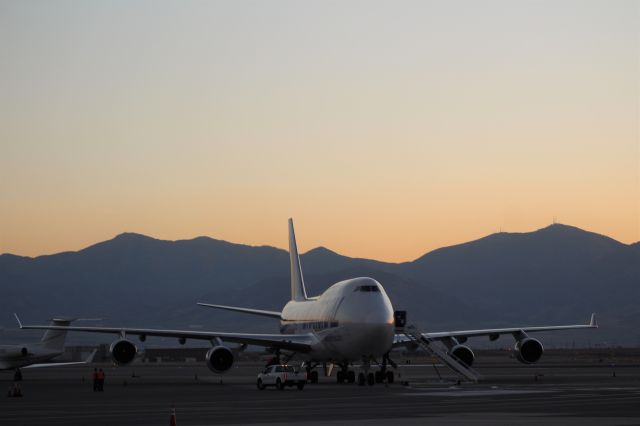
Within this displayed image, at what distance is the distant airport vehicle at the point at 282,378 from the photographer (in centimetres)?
5839

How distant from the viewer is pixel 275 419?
121ft

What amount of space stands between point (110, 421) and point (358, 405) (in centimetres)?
1096

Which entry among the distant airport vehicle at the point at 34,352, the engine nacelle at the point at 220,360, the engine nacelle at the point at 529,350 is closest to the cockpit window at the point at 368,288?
the engine nacelle at the point at 220,360

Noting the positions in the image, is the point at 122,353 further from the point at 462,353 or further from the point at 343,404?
the point at 343,404

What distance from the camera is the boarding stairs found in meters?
63.8

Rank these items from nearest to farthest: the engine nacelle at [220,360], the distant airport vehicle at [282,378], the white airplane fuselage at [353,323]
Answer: the distant airport vehicle at [282,378], the white airplane fuselage at [353,323], the engine nacelle at [220,360]

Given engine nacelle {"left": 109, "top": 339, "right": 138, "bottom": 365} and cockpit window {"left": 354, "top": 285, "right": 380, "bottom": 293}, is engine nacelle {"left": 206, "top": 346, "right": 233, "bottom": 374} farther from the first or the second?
cockpit window {"left": 354, "top": 285, "right": 380, "bottom": 293}

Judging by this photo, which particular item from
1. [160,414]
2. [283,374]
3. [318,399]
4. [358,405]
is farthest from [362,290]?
[160,414]

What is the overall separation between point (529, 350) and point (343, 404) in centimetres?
2929

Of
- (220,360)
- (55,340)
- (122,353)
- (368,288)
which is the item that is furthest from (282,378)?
(55,340)

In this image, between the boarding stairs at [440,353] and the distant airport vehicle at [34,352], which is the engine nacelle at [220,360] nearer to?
the boarding stairs at [440,353]

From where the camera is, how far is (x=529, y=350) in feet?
234

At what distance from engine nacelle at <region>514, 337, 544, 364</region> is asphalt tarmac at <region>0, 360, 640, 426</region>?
7647 mm

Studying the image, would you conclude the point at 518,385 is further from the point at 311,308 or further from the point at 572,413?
the point at 572,413
